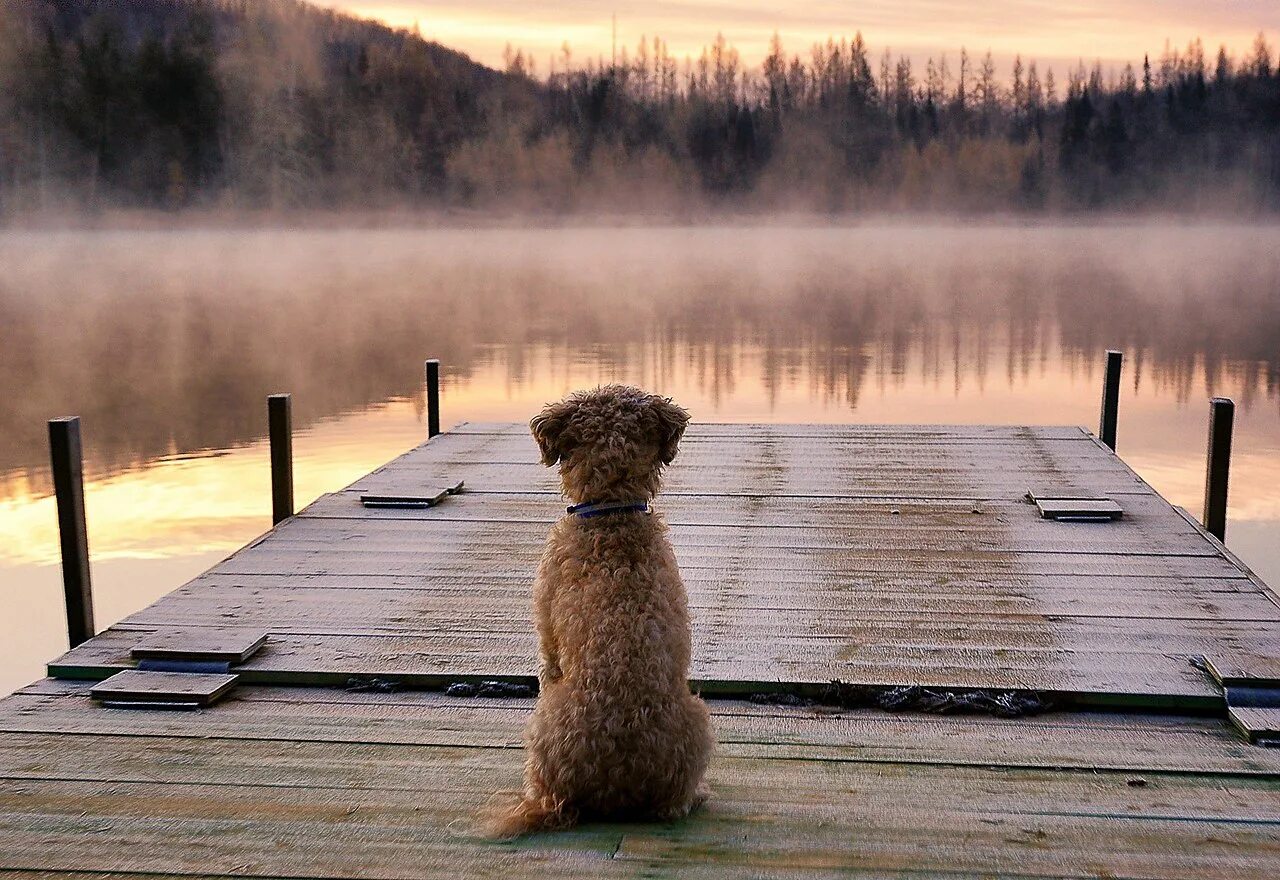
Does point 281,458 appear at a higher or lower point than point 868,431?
higher

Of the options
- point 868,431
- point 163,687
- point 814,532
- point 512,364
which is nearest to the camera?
point 163,687

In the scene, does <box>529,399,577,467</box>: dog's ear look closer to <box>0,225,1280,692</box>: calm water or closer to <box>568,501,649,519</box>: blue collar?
<box>568,501,649,519</box>: blue collar

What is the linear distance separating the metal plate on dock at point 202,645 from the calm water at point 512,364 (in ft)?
12.2

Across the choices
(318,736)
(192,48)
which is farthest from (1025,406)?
(192,48)

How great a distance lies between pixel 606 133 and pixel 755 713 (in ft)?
266

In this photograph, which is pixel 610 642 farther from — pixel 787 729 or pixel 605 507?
pixel 787 729

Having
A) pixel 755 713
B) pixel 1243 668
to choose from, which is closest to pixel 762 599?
pixel 755 713

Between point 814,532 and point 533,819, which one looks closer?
point 533,819

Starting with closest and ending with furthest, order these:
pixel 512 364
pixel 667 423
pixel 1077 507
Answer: pixel 667 423 → pixel 1077 507 → pixel 512 364

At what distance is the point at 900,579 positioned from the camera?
598 centimetres

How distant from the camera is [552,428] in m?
3.30

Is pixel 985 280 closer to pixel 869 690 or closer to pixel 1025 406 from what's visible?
pixel 1025 406

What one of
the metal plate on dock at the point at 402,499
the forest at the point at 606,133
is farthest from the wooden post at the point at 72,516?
the forest at the point at 606,133

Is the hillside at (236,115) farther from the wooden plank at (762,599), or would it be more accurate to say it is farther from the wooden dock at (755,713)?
the wooden plank at (762,599)
